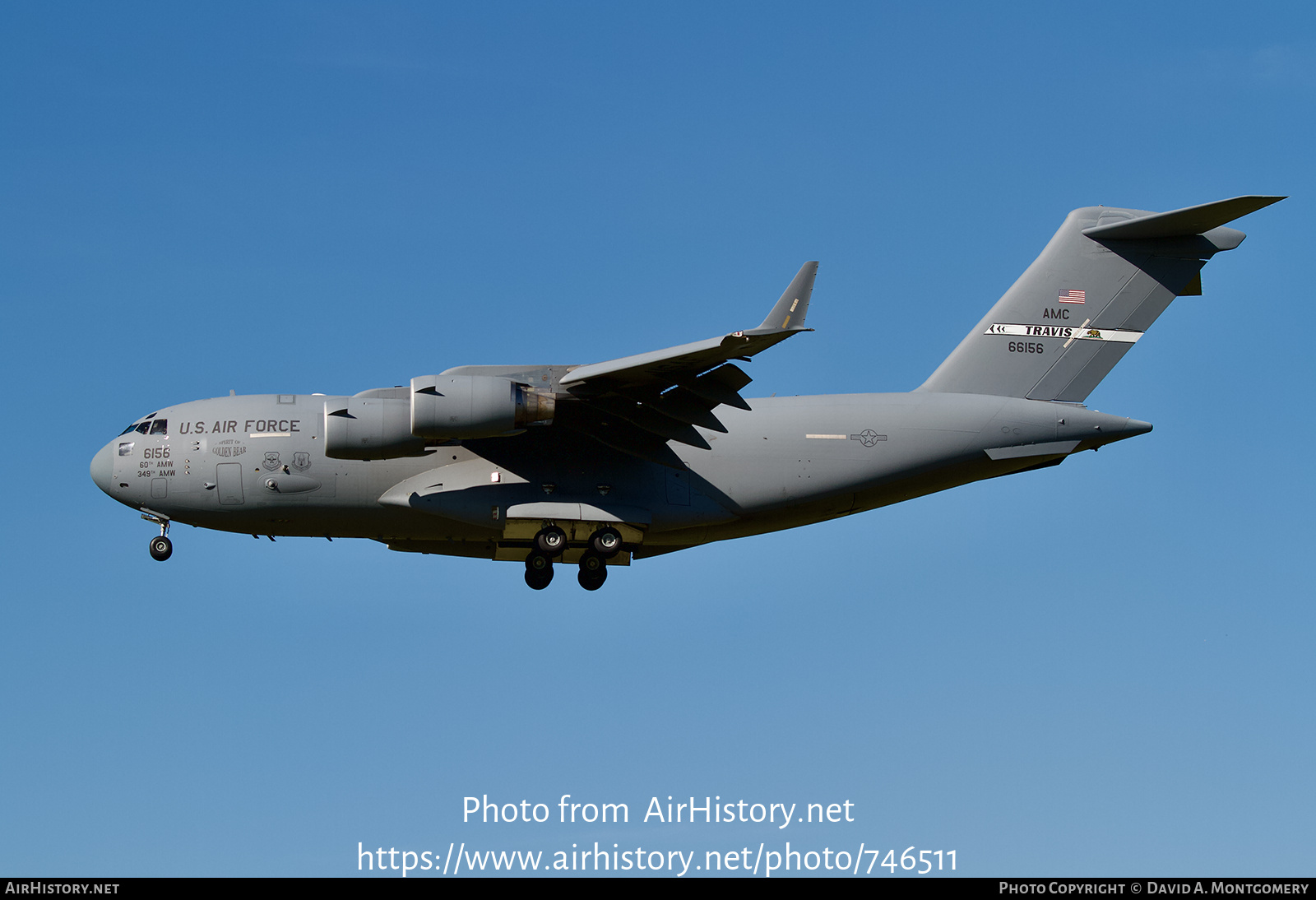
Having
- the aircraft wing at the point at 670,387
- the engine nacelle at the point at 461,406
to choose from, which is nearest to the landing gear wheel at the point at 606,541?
the aircraft wing at the point at 670,387

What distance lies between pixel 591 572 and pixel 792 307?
4179 millimetres

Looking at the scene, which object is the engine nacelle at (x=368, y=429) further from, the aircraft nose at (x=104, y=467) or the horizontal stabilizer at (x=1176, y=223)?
the horizontal stabilizer at (x=1176, y=223)

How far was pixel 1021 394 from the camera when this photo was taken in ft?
58.1

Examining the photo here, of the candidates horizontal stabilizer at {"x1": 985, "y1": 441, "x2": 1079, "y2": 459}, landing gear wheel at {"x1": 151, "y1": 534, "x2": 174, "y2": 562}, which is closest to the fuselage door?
landing gear wheel at {"x1": 151, "y1": 534, "x2": 174, "y2": 562}

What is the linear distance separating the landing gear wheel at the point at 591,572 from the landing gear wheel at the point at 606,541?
0.60 ft

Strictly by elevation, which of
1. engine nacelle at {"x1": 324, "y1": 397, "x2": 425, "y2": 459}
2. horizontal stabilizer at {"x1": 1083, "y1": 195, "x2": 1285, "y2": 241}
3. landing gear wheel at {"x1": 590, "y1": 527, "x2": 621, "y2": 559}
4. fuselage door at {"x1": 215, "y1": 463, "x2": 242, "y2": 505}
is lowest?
landing gear wheel at {"x1": 590, "y1": 527, "x2": 621, "y2": 559}

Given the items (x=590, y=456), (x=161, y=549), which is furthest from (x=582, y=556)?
(x=161, y=549)

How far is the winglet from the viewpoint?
46.9 ft

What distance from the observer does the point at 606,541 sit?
1645cm

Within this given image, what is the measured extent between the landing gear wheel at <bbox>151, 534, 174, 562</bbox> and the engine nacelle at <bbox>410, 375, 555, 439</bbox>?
356 centimetres

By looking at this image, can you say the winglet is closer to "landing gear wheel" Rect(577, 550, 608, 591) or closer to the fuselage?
the fuselage
